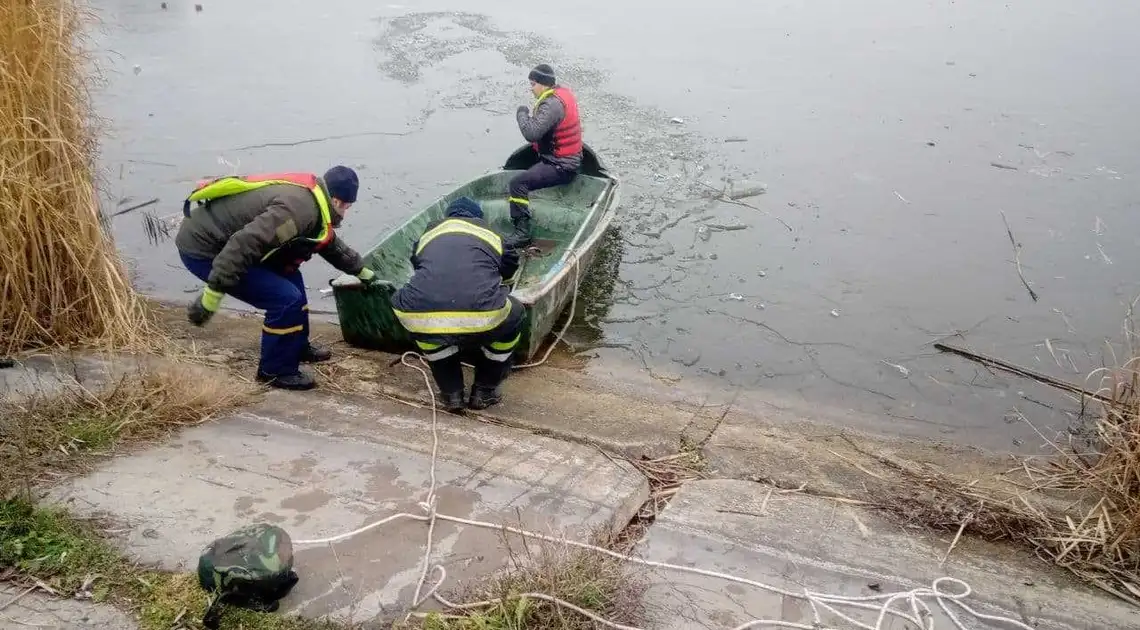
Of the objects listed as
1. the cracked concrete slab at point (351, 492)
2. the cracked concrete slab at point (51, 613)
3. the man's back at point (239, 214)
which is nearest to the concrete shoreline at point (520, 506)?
the cracked concrete slab at point (351, 492)

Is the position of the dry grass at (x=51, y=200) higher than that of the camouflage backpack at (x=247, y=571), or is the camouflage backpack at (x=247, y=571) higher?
the dry grass at (x=51, y=200)

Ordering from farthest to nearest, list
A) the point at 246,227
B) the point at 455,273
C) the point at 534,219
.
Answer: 1. the point at 534,219
2. the point at 455,273
3. the point at 246,227

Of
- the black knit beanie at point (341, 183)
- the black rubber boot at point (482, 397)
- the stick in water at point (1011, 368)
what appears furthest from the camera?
→ the stick in water at point (1011, 368)

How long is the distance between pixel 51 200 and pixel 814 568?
194 inches

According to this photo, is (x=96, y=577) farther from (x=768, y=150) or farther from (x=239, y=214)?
(x=768, y=150)

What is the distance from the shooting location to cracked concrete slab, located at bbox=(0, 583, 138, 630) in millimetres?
3193

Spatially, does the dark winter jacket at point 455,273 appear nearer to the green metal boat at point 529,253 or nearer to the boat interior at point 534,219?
the green metal boat at point 529,253

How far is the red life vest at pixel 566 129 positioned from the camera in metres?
8.35

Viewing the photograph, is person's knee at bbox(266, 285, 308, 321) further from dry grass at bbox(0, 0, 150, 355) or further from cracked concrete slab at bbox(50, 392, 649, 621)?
dry grass at bbox(0, 0, 150, 355)

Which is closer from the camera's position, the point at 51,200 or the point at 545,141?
the point at 51,200

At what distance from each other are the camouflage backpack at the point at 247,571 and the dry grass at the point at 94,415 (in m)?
1.14

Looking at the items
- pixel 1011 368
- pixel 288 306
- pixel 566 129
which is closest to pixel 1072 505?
pixel 1011 368

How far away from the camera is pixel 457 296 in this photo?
5.11 metres

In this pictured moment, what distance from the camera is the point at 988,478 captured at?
554 cm
